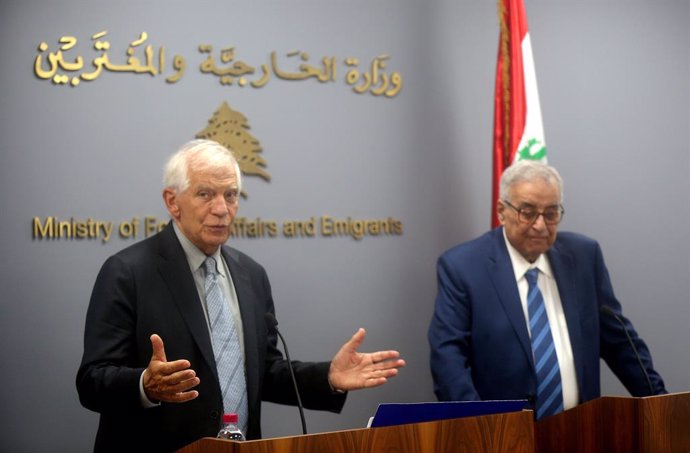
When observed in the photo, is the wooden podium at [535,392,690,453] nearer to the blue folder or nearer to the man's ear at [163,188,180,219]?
the blue folder

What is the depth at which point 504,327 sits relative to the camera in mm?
3305

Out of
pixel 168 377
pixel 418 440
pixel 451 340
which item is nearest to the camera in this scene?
pixel 418 440

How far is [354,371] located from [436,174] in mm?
1717

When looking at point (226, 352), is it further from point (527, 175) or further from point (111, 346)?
point (527, 175)

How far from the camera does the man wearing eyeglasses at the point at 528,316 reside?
3285 millimetres

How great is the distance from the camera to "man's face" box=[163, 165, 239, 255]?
9.20 ft

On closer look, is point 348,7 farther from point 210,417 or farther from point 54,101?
point 210,417

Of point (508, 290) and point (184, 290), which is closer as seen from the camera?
point (184, 290)

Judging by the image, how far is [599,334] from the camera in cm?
347

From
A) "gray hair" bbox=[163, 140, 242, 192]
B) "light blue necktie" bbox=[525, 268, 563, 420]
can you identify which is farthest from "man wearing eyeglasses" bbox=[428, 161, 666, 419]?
"gray hair" bbox=[163, 140, 242, 192]

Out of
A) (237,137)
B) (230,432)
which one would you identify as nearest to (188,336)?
(230,432)

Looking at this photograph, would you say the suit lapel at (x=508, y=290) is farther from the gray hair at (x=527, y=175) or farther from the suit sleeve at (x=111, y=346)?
the suit sleeve at (x=111, y=346)

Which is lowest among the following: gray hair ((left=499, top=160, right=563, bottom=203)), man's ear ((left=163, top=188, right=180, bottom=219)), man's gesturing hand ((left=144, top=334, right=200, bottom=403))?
man's gesturing hand ((left=144, top=334, right=200, bottom=403))

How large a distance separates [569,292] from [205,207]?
59.9 inches
